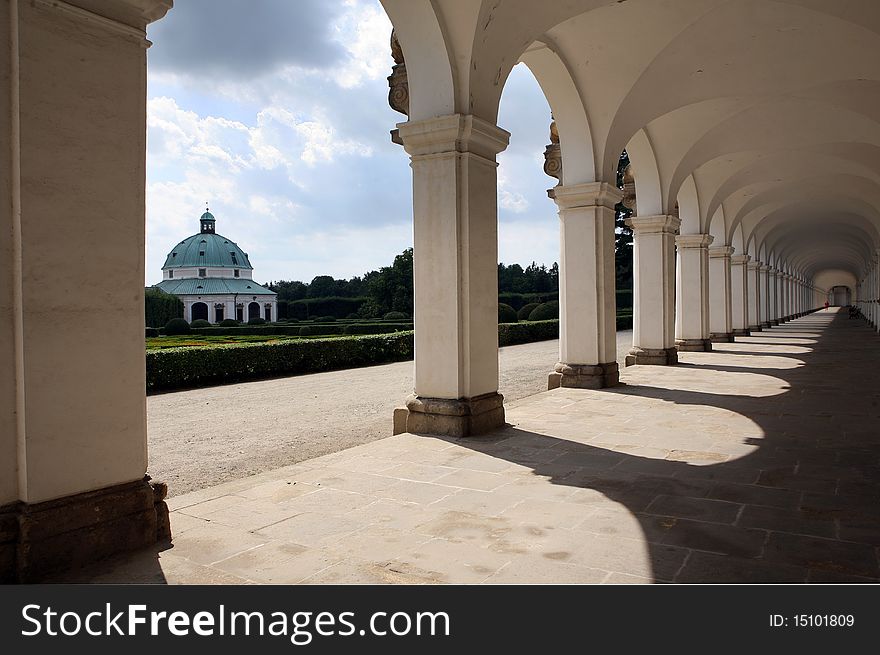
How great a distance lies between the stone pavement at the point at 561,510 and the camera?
333cm

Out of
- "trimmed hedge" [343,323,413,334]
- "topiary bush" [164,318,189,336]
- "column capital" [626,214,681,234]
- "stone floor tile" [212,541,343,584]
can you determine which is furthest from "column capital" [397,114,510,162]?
"topiary bush" [164,318,189,336]

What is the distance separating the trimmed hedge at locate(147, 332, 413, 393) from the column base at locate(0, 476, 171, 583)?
1052 cm

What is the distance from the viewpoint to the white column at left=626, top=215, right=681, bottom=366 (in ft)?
47.3

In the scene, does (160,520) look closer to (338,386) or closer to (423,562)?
(423,562)

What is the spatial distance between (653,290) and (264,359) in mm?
9237

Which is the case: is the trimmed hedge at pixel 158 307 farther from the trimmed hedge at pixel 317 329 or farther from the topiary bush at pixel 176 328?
the trimmed hedge at pixel 317 329

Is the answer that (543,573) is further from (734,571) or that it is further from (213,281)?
(213,281)

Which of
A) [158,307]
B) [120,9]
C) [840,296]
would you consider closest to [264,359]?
[120,9]

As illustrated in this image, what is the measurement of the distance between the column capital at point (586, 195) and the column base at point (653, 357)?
4.67 metres

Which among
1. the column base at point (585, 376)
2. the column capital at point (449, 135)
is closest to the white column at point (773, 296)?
the column base at point (585, 376)

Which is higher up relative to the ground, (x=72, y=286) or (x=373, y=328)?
(x=72, y=286)

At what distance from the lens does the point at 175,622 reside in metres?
2.63

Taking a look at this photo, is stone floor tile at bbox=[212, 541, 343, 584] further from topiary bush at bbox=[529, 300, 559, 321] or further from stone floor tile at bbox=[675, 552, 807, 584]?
topiary bush at bbox=[529, 300, 559, 321]

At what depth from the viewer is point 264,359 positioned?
1603cm
